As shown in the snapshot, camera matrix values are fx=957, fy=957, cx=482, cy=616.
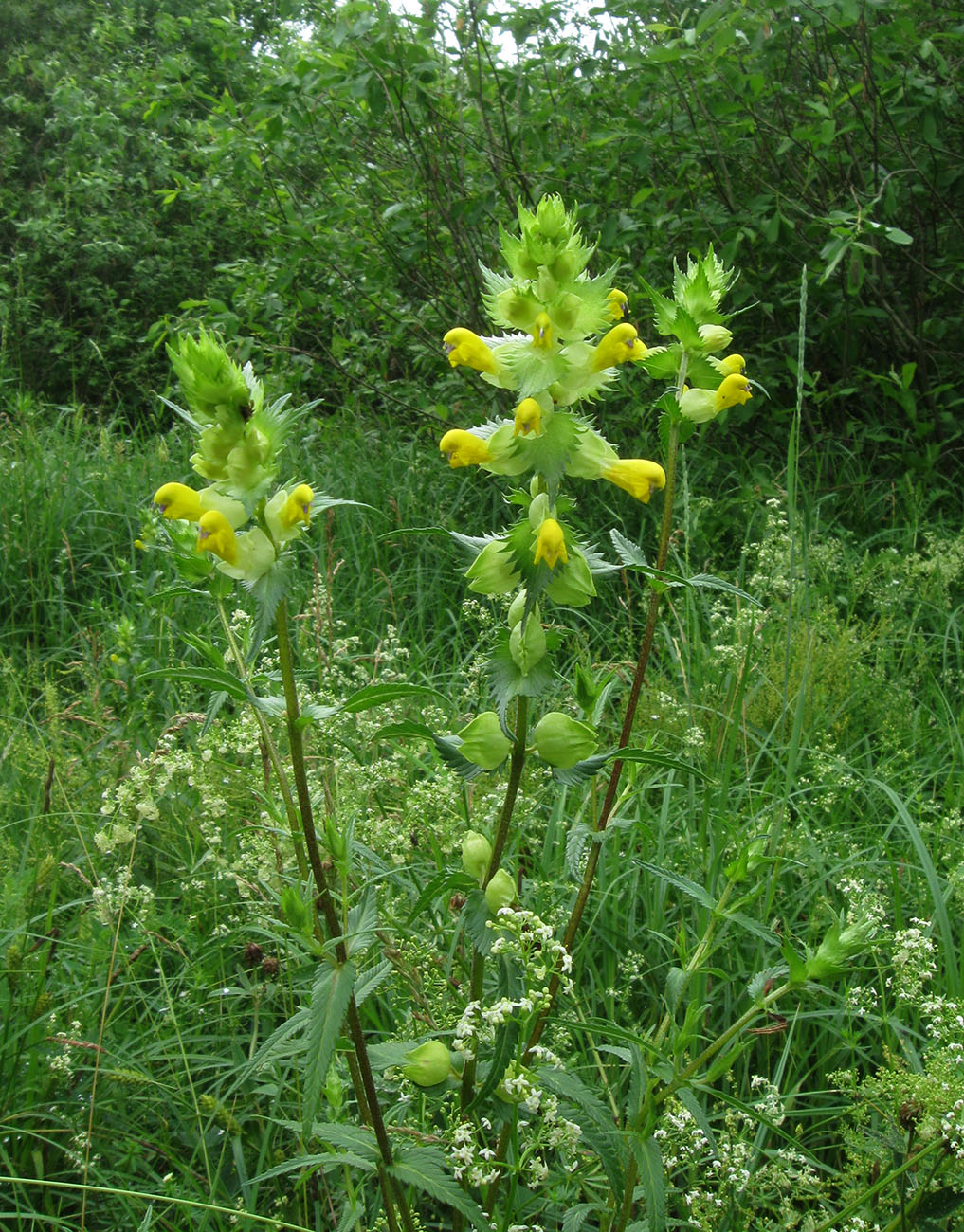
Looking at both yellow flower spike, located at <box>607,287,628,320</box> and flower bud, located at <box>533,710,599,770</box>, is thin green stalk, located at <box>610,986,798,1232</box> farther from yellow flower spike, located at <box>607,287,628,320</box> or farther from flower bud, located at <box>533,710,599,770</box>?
yellow flower spike, located at <box>607,287,628,320</box>

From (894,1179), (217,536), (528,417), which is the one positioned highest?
(528,417)

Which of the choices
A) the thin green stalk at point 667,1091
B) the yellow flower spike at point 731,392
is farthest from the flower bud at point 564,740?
the yellow flower spike at point 731,392

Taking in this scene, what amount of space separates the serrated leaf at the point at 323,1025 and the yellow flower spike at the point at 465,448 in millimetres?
484

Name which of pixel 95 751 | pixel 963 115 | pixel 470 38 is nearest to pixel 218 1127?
pixel 95 751

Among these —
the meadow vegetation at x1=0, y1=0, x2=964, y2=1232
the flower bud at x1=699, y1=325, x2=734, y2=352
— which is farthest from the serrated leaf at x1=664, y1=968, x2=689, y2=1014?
the flower bud at x1=699, y1=325, x2=734, y2=352

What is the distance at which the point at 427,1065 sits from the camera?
97 centimetres

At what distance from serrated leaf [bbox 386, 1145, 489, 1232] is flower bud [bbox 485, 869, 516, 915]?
0.83 feet

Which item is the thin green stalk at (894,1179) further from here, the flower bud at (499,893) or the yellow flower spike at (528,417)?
the yellow flower spike at (528,417)

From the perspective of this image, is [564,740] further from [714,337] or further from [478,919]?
[714,337]

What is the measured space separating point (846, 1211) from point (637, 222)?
291cm

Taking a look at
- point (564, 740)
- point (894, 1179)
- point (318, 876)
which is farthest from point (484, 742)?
point (894, 1179)

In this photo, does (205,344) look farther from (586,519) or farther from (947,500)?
(947,500)

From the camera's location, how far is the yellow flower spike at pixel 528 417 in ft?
2.81

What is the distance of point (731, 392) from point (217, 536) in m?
0.61
